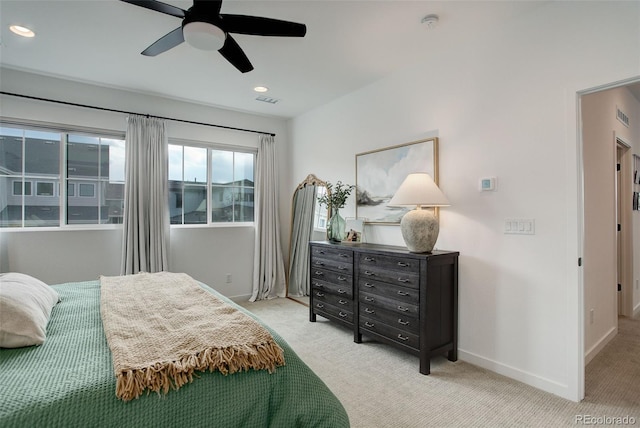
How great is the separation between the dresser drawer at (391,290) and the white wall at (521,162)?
0.51m

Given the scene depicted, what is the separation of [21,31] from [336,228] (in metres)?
3.34

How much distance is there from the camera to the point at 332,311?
362 centimetres

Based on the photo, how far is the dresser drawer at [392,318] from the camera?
275 centimetres

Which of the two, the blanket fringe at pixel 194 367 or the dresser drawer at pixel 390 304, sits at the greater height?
the blanket fringe at pixel 194 367

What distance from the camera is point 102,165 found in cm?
399

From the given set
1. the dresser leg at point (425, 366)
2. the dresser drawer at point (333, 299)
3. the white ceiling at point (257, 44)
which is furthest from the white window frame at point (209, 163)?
the dresser leg at point (425, 366)

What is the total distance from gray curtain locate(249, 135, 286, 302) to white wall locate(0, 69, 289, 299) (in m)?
0.17

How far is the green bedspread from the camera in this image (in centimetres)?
109

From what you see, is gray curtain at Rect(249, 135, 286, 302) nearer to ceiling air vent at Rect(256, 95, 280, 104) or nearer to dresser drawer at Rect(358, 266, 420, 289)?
ceiling air vent at Rect(256, 95, 280, 104)

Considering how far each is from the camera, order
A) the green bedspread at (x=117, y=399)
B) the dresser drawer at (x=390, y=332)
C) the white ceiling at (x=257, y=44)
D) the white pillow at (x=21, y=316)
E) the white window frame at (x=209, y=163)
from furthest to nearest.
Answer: the white window frame at (x=209, y=163)
the dresser drawer at (x=390, y=332)
the white ceiling at (x=257, y=44)
the white pillow at (x=21, y=316)
the green bedspread at (x=117, y=399)

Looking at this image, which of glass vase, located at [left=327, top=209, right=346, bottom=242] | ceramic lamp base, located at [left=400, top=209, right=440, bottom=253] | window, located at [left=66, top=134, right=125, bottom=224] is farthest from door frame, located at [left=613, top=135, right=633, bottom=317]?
window, located at [left=66, top=134, right=125, bottom=224]

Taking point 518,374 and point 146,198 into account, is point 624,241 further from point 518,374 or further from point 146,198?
point 146,198

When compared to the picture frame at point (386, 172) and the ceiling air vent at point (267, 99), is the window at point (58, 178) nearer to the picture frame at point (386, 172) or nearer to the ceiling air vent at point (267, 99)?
the ceiling air vent at point (267, 99)

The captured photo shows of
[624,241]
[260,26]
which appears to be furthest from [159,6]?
[624,241]
